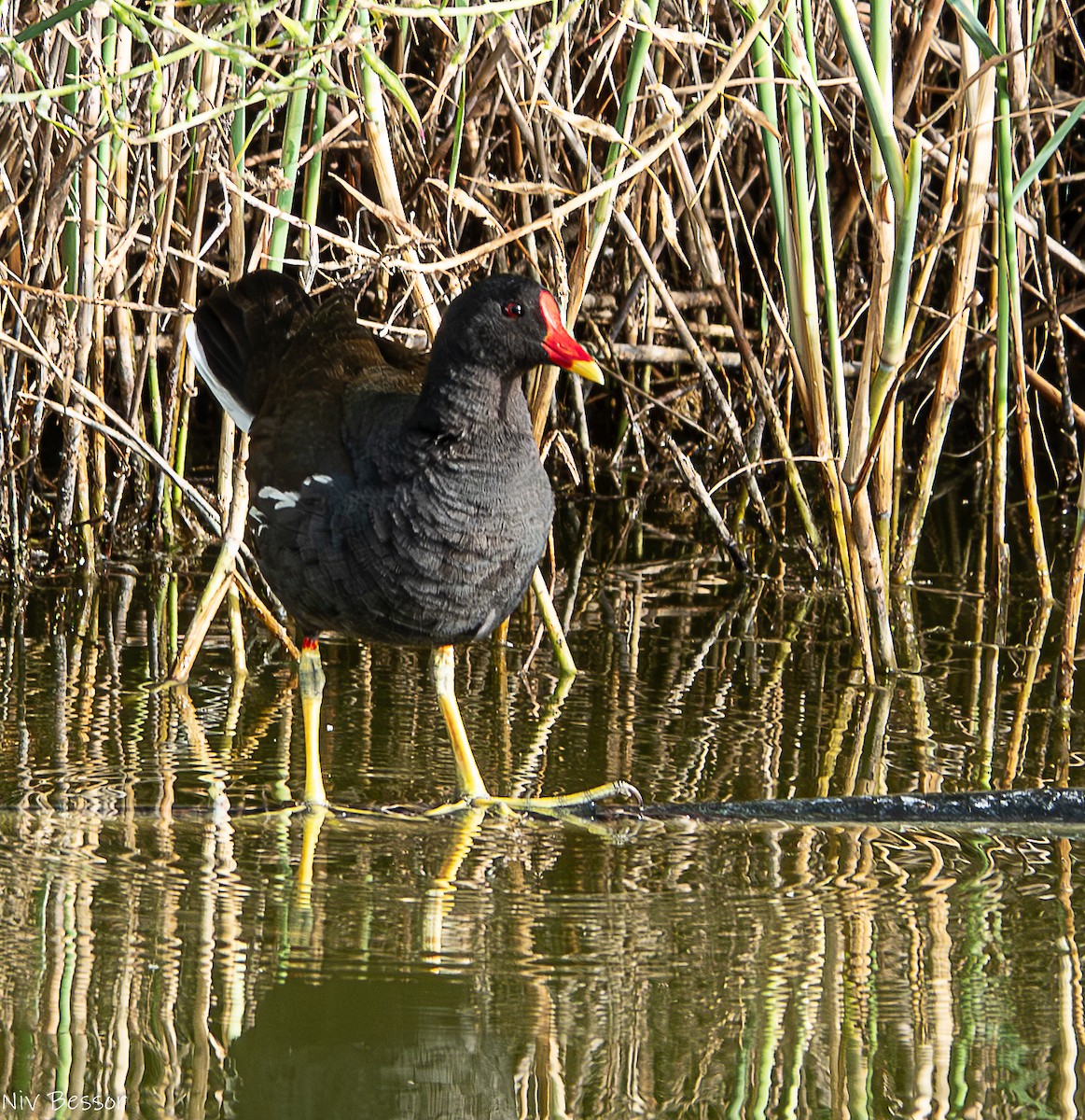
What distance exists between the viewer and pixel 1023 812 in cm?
275

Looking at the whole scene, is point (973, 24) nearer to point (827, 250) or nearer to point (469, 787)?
point (827, 250)

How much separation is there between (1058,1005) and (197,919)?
46.8 inches

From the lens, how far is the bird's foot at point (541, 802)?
2879 mm

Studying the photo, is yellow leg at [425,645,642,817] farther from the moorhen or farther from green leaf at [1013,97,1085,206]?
green leaf at [1013,97,1085,206]

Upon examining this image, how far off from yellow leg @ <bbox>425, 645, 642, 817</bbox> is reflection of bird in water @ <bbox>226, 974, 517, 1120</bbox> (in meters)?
0.68

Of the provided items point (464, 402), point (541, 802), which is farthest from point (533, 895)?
point (464, 402)

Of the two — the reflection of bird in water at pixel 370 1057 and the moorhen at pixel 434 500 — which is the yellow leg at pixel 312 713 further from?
the reflection of bird in water at pixel 370 1057

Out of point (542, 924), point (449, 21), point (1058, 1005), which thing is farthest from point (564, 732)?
point (449, 21)

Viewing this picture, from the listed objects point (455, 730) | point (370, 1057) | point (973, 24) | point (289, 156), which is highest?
point (973, 24)

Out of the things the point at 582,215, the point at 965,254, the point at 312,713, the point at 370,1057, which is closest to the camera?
the point at 370,1057

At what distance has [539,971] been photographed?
228 centimetres

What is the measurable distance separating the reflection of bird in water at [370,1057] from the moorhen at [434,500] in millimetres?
736

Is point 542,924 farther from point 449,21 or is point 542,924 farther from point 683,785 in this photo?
point 449,21

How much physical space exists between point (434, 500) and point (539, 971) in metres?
0.91
